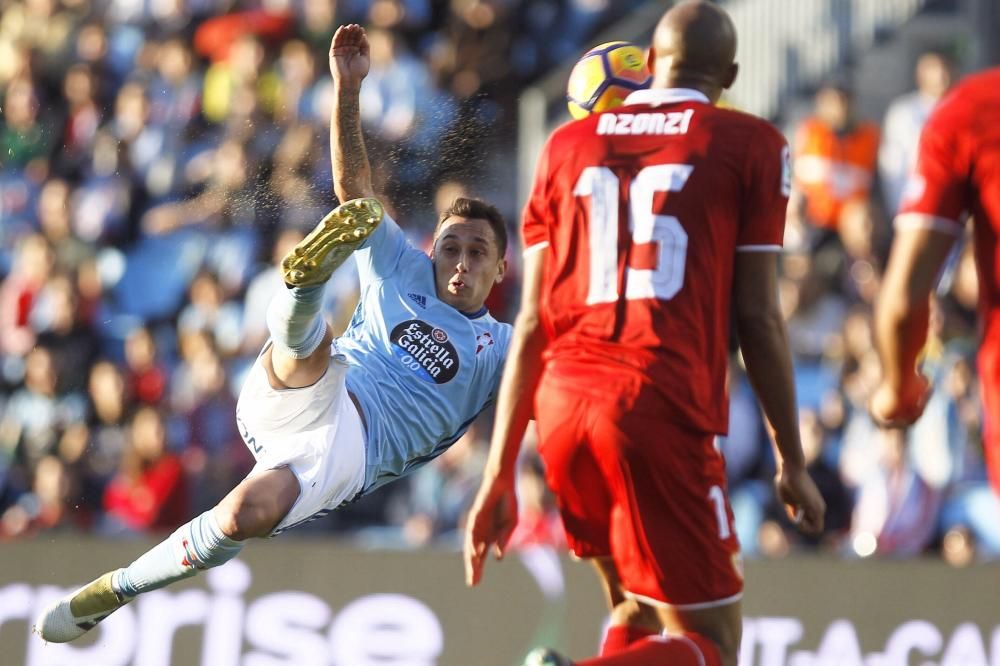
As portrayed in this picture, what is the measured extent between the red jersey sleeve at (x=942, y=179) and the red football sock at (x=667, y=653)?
1.37m

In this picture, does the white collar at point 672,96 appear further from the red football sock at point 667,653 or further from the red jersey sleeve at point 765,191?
the red football sock at point 667,653

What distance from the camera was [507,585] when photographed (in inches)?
330

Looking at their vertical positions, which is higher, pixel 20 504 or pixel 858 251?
pixel 858 251

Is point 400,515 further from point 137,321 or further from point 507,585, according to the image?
point 137,321

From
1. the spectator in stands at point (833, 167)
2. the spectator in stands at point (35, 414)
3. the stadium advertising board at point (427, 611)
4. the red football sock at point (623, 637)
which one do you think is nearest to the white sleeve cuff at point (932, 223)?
the red football sock at point (623, 637)

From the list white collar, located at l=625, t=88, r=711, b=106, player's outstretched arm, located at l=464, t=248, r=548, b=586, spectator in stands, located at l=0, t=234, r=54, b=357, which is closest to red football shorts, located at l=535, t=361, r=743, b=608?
player's outstretched arm, located at l=464, t=248, r=548, b=586

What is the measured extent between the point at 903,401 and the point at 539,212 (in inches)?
48.3

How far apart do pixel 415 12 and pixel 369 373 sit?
6.49 meters

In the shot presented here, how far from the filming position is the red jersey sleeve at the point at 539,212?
184 inches

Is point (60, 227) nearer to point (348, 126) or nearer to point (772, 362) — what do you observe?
point (348, 126)

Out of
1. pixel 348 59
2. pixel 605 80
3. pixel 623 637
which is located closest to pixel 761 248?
pixel 623 637

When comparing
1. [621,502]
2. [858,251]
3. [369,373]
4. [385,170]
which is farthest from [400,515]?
[621,502]

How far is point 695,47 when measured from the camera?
4.62 metres

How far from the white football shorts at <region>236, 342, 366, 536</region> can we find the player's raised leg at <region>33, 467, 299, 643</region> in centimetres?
6
